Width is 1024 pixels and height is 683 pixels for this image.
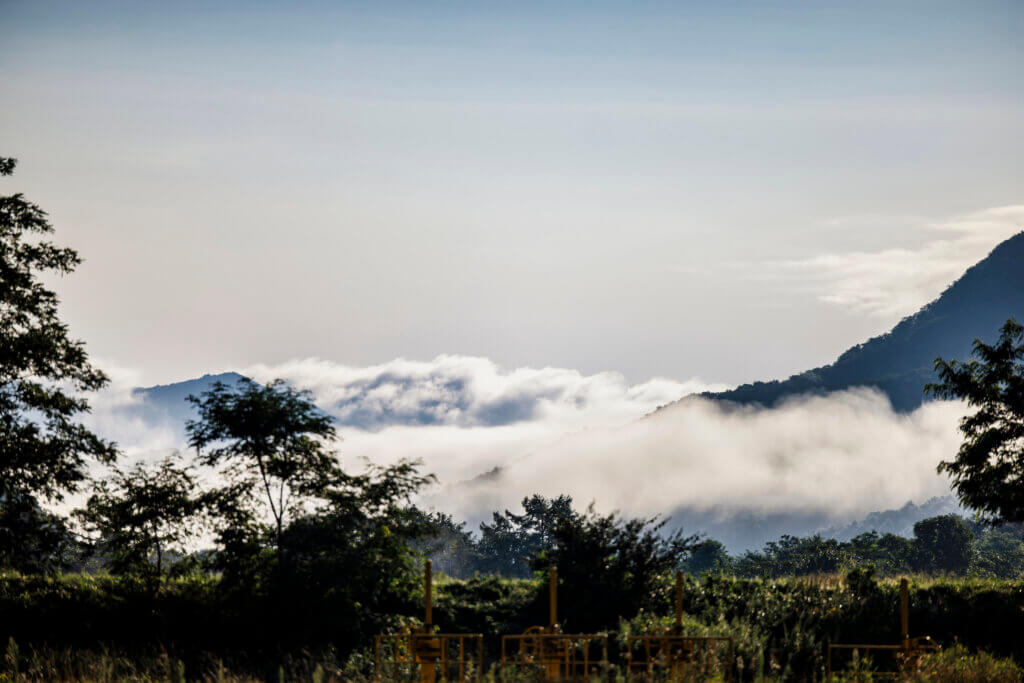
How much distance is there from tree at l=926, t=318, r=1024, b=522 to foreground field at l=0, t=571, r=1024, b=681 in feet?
15.4

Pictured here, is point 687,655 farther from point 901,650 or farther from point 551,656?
point 901,650

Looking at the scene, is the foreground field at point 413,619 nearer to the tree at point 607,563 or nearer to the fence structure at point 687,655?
the tree at point 607,563

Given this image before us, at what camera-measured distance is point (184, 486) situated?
A: 989 inches

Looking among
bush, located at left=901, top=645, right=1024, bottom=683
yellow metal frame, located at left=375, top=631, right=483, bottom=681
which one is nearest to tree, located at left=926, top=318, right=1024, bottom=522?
bush, located at left=901, top=645, right=1024, bottom=683

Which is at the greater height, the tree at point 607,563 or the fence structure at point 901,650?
the tree at point 607,563

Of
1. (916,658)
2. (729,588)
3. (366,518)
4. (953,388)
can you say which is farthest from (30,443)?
(953,388)

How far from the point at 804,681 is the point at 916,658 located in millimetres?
1822

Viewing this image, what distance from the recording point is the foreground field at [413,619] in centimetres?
2189

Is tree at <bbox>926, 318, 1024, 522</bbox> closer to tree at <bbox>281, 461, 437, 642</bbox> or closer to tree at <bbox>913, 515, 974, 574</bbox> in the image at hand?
tree at <bbox>281, 461, 437, 642</bbox>

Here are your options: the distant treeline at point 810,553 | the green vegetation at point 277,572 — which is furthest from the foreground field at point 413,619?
the distant treeline at point 810,553

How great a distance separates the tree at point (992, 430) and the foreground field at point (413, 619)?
15.4ft

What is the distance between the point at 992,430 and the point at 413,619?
21.8m

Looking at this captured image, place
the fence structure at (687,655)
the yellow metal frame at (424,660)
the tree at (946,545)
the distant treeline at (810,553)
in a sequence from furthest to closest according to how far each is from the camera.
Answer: the tree at (946,545) < the distant treeline at (810,553) < the yellow metal frame at (424,660) < the fence structure at (687,655)

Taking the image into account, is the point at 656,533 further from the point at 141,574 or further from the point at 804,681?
the point at 141,574
